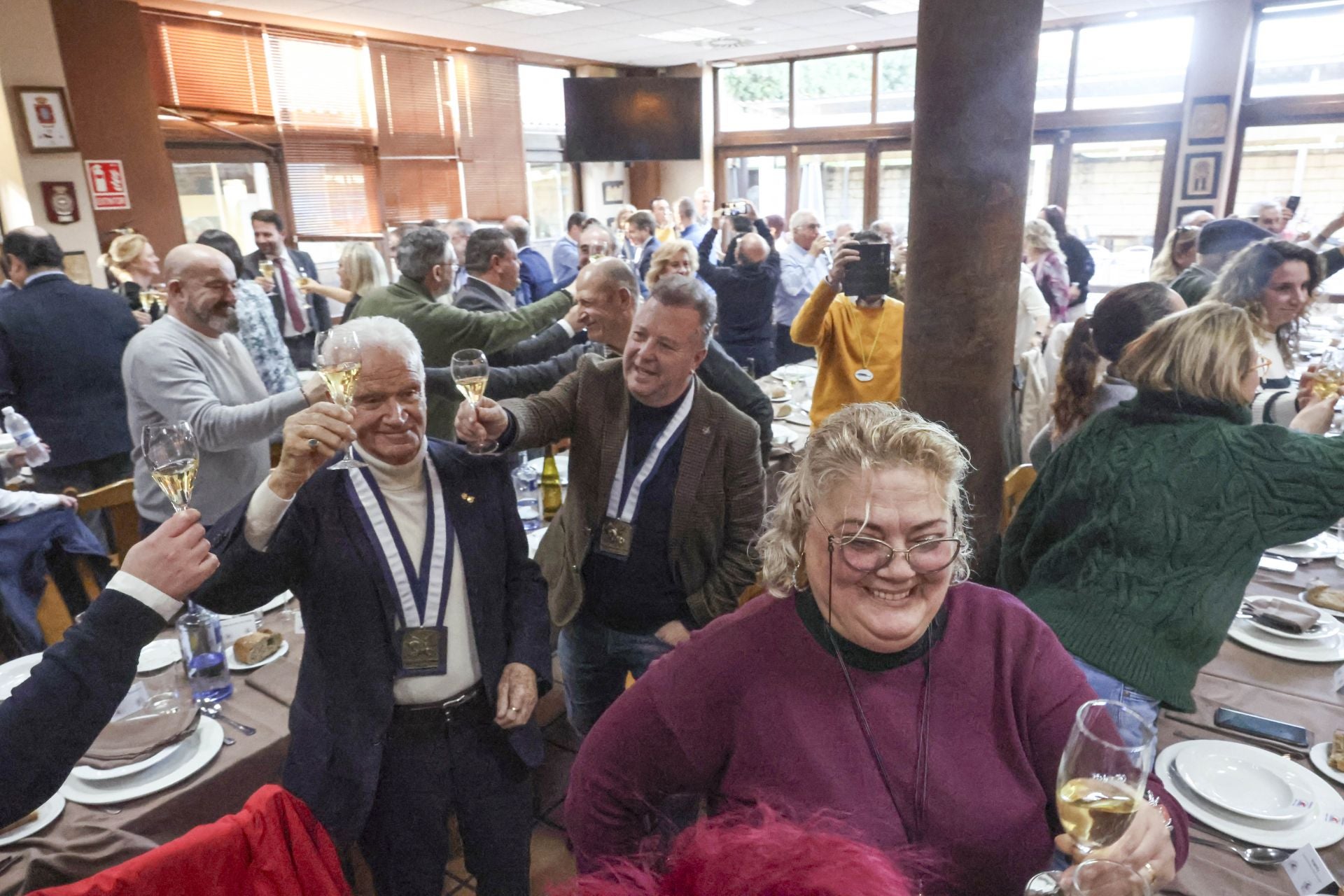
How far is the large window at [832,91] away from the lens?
10367 millimetres

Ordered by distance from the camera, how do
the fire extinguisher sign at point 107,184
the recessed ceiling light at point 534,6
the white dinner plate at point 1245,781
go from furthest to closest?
the recessed ceiling light at point 534,6, the fire extinguisher sign at point 107,184, the white dinner plate at point 1245,781

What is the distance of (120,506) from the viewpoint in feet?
8.91

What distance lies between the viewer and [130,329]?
13.2ft

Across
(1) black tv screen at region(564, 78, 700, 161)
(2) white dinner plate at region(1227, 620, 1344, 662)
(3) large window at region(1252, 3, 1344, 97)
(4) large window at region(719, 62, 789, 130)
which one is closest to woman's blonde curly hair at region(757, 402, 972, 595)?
(2) white dinner plate at region(1227, 620, 1344, 662)

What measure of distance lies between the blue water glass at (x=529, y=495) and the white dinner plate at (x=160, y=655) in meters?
1.12

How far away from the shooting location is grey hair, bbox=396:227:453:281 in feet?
11.8

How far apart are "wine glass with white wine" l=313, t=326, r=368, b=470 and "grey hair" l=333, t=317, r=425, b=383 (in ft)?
0.06

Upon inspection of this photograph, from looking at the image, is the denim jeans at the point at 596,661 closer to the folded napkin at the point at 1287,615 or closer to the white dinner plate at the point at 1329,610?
the folded napkin at the point at 1287,615

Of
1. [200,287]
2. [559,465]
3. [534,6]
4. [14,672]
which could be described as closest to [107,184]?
[534,6]

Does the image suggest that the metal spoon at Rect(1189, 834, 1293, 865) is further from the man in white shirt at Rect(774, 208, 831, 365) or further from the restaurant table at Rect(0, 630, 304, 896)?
the man in white shirt at Rect(774, 208, 831, 365)

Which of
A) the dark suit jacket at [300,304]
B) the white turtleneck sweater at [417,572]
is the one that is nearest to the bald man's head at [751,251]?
the dark suit jacket at [300,304]

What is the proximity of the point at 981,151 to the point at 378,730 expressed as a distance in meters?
2.17

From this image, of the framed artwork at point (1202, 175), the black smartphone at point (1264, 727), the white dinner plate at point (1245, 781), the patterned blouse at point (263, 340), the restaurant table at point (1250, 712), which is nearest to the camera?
the restaurant table at point (1250, 712)

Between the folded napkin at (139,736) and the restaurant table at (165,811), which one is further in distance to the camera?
the folded napkin at (139,736)
